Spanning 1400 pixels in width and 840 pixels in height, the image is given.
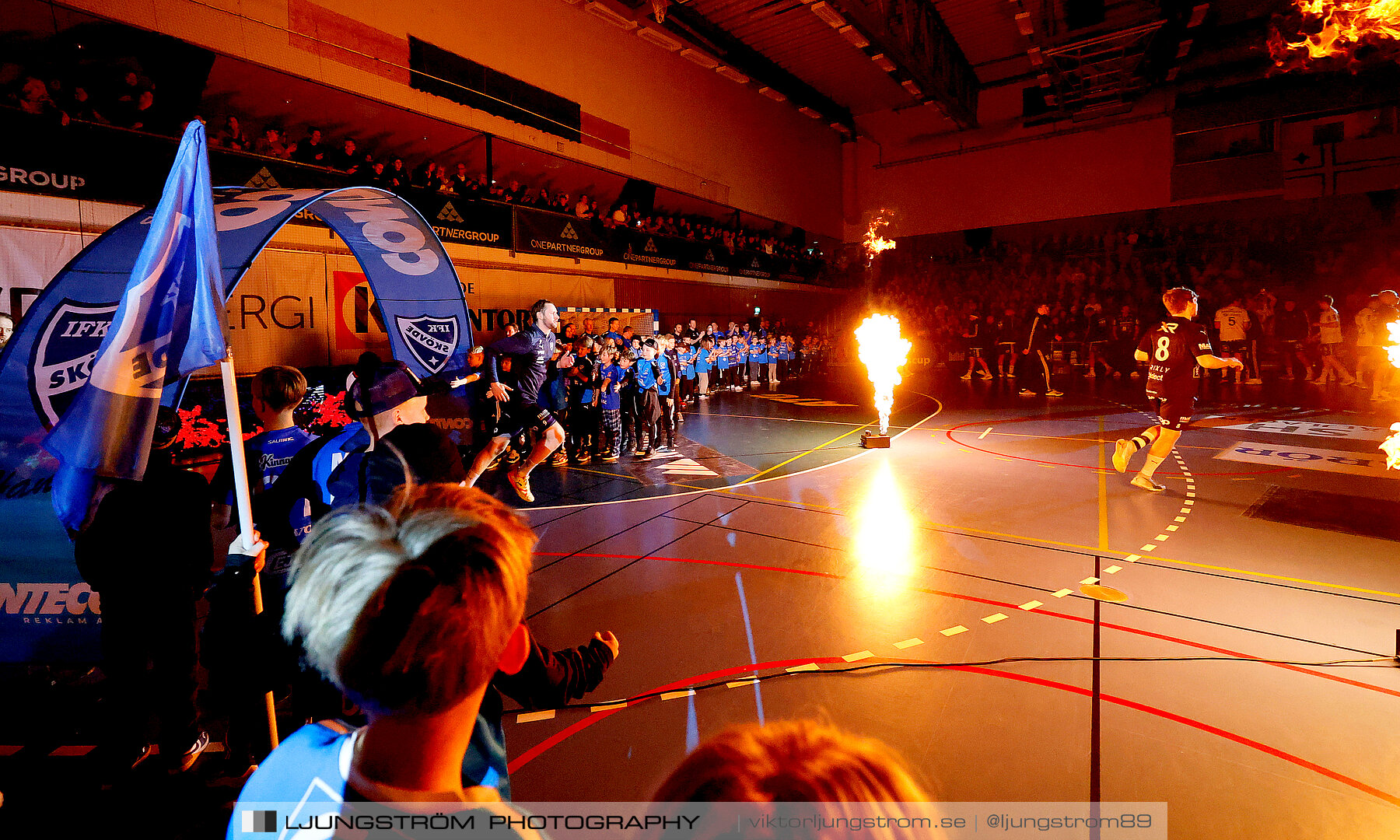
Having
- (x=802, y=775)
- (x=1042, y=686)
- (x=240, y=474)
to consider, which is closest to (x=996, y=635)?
(x=1042, y=686)

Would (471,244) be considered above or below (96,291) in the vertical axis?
above

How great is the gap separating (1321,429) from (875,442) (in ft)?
26.1

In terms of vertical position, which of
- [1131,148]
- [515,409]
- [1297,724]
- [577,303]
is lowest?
[1297,724]

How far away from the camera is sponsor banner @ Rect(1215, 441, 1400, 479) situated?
8.38m

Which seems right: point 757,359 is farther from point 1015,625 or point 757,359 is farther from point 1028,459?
point 1015,625

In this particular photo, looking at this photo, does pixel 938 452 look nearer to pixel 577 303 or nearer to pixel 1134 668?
pixel 1134 668

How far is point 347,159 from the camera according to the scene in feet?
40.2

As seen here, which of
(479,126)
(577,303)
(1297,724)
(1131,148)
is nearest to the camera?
(1297,724)

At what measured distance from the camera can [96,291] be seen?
290cm

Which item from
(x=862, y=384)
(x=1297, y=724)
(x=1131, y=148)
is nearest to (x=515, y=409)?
(x=1297, y=724)

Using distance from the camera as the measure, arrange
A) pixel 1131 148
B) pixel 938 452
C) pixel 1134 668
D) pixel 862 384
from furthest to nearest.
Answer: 1. pixel 1131 148
2. pixel 862 384
3. pixel 938 452
4. pixel 1134 668

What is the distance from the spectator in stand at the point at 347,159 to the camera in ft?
39.1

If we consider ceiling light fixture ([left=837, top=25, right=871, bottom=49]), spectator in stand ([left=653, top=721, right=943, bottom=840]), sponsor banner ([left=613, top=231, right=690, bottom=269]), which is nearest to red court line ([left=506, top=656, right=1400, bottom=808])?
spectator in stand ([left=653, top=721, right=943, bottom=840])

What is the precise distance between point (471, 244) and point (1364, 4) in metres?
14.1
